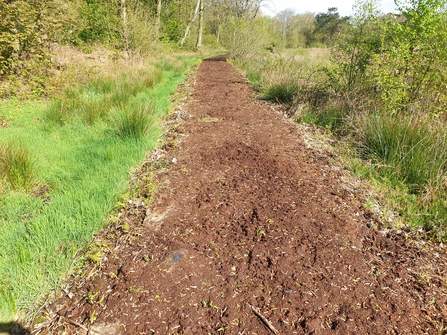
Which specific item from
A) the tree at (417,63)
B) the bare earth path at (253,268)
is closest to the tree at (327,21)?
the tree at (417,63)

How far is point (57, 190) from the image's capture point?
2828mm

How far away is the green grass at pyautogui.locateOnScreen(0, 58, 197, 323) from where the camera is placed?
1.80 metres

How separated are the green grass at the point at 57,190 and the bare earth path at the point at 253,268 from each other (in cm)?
20

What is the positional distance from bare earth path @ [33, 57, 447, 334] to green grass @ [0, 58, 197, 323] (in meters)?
0.20

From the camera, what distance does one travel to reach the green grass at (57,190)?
1801 mm

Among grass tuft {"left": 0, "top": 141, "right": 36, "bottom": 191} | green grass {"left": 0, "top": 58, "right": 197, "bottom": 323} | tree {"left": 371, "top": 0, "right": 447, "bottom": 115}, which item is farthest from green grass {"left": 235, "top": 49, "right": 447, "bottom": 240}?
grass tuft {"left": 0, "top": 141, "right": 36, "bottom": 191}

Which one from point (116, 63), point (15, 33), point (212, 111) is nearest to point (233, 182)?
point (212, 111)

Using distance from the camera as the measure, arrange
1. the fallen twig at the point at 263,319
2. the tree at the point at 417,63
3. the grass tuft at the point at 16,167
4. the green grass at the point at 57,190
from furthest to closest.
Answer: the tree at the point at 417,63 → the grass tuft at the point at 16,167 → the green grass at the point at 57,190 → the fallen twig at the point at 263,319

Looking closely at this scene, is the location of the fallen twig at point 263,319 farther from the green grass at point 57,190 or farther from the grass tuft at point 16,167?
the grass tuft at point 16,167

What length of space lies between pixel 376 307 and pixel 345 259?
1.34 feet

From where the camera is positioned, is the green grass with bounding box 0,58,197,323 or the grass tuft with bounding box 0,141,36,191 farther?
the grass tuft with bounding box 0,141,36,191

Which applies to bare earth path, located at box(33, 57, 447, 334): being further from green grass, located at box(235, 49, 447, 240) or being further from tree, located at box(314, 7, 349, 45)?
tree, located at box(314, 7, 349, 45)

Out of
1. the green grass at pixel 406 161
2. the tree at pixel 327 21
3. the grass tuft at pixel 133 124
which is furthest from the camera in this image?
the tree at pixel 327 21

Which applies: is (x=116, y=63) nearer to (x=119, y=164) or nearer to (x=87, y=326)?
(x=119, y=164)
